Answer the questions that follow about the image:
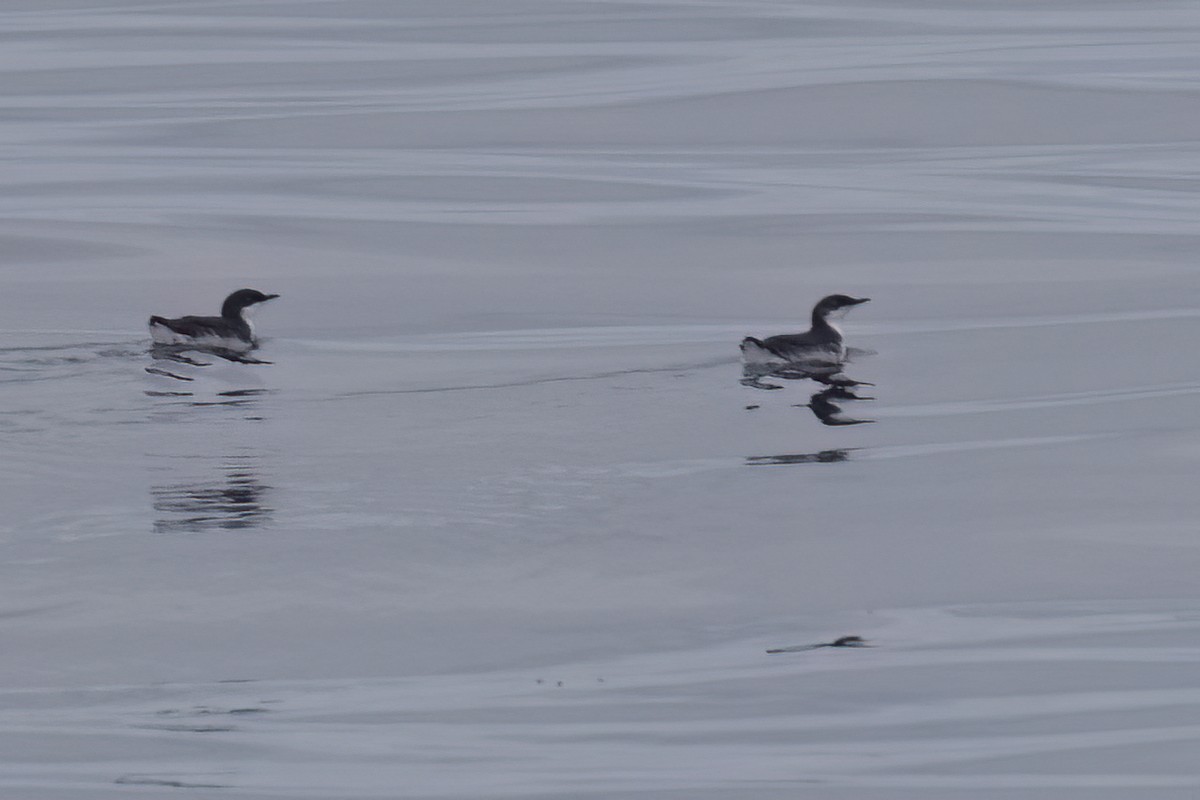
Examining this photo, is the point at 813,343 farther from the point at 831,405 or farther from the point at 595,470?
the point at 595,470

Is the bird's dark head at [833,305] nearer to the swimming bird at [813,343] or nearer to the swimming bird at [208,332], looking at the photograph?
the swimming bird at [813,343]

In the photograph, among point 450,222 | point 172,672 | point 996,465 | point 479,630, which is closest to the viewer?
point 172,672

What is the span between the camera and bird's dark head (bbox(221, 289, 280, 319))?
1535 cm

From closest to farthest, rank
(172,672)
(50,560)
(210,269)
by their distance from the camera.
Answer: (172,672)
(50,560)
(210,269)

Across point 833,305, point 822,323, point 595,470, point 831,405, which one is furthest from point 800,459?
point 833,305

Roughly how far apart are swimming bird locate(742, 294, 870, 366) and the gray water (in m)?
0.27

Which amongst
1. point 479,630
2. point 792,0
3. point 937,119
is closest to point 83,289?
point 479,630

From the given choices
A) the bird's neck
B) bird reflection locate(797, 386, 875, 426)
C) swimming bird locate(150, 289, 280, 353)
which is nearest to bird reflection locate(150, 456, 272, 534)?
bird reflection locate(797, 386, 875, 426)

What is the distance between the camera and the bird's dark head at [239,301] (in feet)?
50.4

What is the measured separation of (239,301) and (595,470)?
562 cm

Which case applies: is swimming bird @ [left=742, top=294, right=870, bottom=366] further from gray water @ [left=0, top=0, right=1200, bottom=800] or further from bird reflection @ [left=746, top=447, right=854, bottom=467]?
bird reflection @ [left=746, top=447, right=854, bottom=467]

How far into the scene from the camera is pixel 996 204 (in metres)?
21.8

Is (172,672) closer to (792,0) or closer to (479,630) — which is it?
(479,630)

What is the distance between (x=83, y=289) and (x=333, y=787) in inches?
452
